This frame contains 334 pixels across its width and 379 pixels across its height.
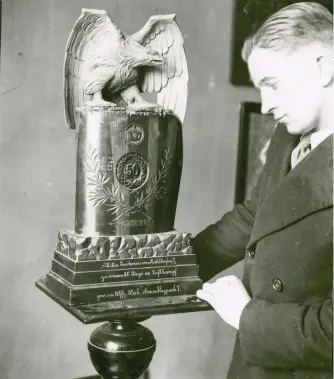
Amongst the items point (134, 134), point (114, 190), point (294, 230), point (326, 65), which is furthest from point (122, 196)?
point (326, 65)

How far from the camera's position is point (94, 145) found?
123cm

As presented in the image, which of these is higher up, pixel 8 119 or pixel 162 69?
pixel 162 69

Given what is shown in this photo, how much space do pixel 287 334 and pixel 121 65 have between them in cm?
70

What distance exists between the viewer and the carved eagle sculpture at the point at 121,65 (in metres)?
1.27

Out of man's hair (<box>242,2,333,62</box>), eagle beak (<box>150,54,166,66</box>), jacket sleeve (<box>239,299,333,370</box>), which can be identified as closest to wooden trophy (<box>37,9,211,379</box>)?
eagle beak (<box>150,54,166,66</box>)

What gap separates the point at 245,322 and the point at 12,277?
115 cm

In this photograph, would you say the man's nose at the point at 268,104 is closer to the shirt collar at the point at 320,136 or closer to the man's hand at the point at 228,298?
the shirt collar at the point at 320,136

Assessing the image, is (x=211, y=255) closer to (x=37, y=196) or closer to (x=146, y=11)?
(x=37, y=196)

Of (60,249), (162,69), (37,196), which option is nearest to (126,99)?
(162,69)

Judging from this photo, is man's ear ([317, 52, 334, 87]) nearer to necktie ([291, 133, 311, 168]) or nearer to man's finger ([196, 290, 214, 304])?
necktie ([291, 133, 311, 168])

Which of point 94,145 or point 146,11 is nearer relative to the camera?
point 94,145

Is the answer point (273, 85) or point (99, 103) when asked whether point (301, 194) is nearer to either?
point (273, 85)

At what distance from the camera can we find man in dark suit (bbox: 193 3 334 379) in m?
1.02

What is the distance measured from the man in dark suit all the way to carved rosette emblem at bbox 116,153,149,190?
0.29 metres
